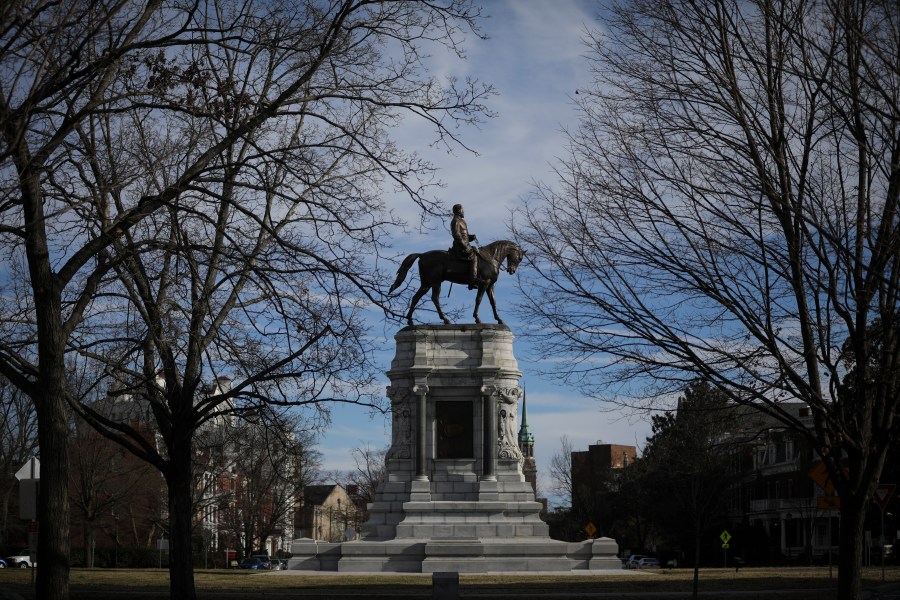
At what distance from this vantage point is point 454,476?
4106cm

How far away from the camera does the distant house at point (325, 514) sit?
128 meters

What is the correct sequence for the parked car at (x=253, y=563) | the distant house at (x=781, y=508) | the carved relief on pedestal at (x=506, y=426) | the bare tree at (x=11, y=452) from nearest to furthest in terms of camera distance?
the carved relief on pedestal at (x=506, y=426) → the bare tree at (x=11, y=452) → the parked car at (x=253, y=563) → the distant house at (x=781, y=508)

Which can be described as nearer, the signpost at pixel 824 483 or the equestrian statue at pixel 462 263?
the signpost at pixel 824 483

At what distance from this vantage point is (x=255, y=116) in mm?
15953

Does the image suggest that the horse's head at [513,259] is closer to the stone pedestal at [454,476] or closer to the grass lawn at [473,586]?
the stone pedestal at [454,476]

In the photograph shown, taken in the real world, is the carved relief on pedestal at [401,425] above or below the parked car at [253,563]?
above

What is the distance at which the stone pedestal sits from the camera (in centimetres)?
3884

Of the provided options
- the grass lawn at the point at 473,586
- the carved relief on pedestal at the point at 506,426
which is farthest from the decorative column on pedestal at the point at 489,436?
the grass lawn at the point at 473,586

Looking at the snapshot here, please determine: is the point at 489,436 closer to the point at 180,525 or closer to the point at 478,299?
the point at 478,299

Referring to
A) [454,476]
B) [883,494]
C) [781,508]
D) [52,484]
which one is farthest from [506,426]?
[781,508]

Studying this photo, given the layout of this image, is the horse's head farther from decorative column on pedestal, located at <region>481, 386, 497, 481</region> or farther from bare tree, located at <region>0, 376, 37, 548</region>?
bare tree, located at <region>0, 376, 37, 548</region>

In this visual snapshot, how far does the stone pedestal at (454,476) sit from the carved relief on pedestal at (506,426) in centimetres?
3

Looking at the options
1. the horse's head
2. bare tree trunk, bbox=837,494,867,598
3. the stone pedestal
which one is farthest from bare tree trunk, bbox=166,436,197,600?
the horse's head

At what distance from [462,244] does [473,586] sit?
45.1ft
